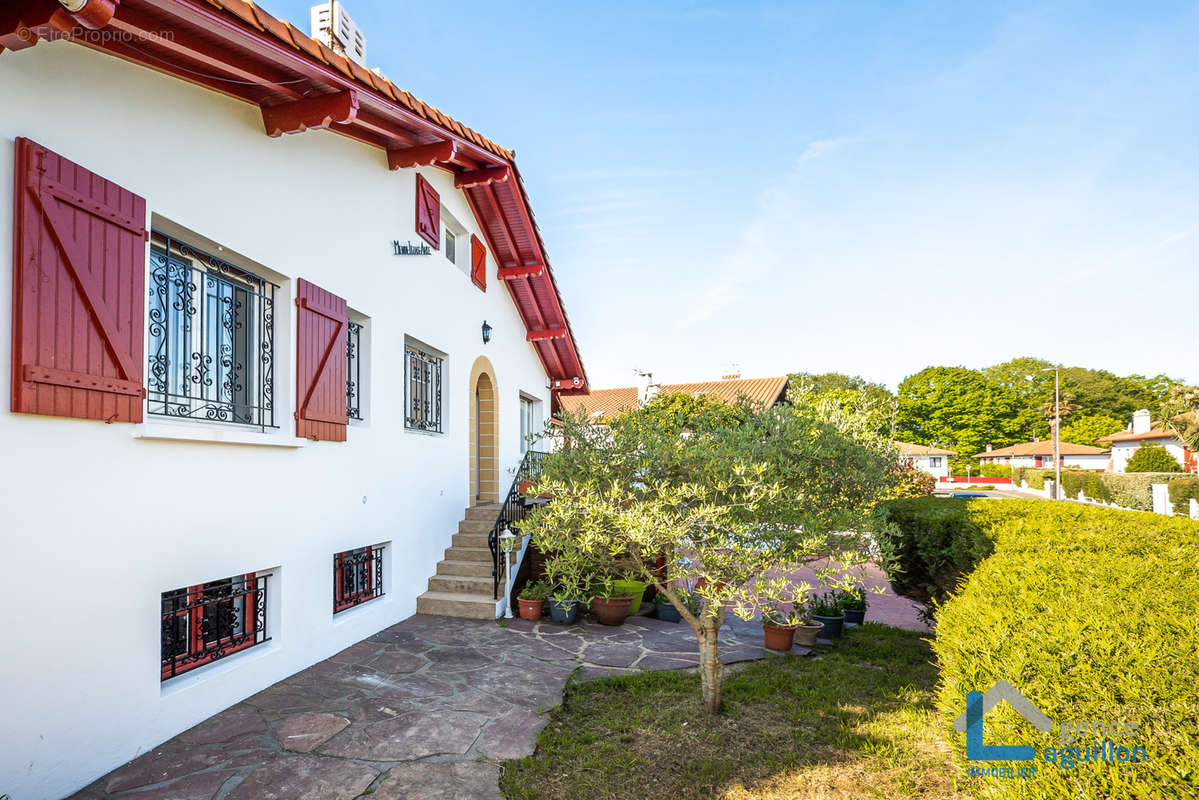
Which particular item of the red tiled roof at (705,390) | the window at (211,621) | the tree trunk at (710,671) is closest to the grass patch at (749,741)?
the tree trunk at (710,671)

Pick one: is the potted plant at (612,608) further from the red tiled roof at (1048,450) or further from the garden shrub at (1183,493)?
the red tiled roof at (1048,450)

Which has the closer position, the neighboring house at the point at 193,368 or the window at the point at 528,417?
the neighboring house at the point at 193,368

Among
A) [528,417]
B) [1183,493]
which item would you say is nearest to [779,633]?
[528,417]

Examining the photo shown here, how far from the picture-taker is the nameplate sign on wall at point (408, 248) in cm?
744

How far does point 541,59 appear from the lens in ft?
29.1

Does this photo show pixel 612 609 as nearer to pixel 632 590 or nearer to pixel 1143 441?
pixel 632 590

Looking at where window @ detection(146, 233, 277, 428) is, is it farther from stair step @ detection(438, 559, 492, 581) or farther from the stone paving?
stair step @ detection(438, 559, 492, 581)

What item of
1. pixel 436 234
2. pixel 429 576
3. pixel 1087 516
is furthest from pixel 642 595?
pixel 436 234

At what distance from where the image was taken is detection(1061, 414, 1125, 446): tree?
57938mm

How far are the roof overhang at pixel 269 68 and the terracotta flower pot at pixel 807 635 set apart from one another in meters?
7.22

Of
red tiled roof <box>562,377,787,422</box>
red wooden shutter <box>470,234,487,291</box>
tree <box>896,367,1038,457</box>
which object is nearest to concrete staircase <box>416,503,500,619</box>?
red wooden shutter <box>470,234,487,291</box>

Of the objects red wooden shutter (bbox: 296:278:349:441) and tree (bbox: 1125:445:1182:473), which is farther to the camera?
tree (bbox: 1125:445:1182:473)

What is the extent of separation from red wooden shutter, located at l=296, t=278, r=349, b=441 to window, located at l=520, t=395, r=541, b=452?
7073 mm

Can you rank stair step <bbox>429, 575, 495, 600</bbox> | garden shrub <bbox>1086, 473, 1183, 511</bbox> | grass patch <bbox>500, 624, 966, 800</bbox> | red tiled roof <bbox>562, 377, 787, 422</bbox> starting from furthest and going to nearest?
red tiled roof <bbox>562, 377, 787, 422</bbox> < garden shrub <bbox>1086, 473, 1183, 511</bbox> < stair step <bbox>429, 575, 495, 600</bbox> < grass patch <bbox>500, 624, 966, 800</bbox>
